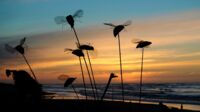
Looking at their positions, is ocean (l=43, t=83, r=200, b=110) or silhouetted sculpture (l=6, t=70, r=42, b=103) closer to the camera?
silhouetted sculpture (l=6, t=70, r=42, b=103)

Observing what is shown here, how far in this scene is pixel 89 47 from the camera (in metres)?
5.45

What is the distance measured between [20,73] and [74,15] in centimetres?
168

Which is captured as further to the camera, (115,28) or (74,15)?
(74,15)

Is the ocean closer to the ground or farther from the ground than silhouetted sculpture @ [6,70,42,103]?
closer to the ground

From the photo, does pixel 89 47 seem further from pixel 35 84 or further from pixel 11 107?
pixel 11 107

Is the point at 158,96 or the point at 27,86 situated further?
the point at 158,96

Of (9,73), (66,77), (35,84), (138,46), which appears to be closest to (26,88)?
(35,84)

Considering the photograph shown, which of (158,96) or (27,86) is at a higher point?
(27,86)

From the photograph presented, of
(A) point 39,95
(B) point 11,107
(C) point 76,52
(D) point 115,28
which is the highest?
(D) point 115,28

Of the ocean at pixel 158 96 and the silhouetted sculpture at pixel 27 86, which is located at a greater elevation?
the silhouetted sculpture at pixel 27 86

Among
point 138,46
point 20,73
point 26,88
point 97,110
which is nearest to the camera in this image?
point 26,88

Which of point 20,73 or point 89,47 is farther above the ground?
point 89,47

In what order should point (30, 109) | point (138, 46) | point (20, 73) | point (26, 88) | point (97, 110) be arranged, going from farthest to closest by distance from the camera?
1. point (30, 109)
2. point (138, 46)
3. point (97, 110)
4. point (20, 73)
5. point (26, 88)

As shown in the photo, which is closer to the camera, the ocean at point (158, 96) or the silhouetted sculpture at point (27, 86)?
the silhouetted sculpture at point (27, 86)
